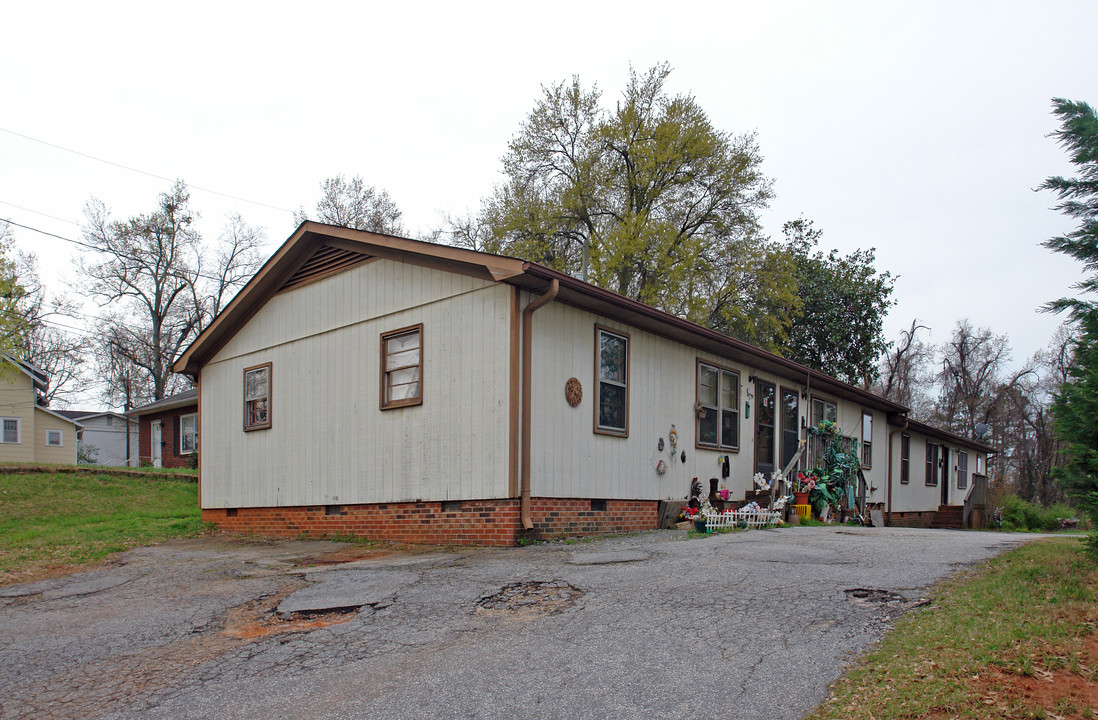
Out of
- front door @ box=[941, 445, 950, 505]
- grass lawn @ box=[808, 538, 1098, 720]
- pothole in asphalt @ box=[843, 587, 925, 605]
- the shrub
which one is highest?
grass lawn @ box=[808, 538, 1098, 720]

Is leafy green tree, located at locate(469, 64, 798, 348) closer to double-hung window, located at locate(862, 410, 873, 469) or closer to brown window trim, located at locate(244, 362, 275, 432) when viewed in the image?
double-hung window, located at locate(862, 410, 873, 469)

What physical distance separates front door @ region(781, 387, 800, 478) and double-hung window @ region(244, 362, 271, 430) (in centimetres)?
960

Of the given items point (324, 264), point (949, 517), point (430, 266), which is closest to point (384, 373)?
point (430, 266)

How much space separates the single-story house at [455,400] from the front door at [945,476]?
543 inches

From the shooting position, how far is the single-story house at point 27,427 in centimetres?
3069

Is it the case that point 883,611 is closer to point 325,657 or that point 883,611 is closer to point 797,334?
point 325,657

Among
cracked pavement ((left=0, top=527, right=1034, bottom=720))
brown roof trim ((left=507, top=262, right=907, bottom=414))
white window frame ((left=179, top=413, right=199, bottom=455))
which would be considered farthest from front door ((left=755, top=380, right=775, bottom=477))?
white window frame ((left=179, top=413, right=199, bottom=455))

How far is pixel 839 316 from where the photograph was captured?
101ft

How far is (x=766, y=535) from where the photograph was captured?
34.9 ft

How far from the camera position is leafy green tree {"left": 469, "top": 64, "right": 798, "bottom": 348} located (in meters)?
27.5

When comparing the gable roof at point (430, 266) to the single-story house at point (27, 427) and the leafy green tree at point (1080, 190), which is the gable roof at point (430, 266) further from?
the single-story house at point (27, 427)

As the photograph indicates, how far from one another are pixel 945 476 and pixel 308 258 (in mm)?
22535

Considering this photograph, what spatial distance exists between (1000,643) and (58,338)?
47893 millimetres

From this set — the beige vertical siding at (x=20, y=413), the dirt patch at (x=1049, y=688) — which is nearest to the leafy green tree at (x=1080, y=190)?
the dirt patch at (x=1049, y=688)
